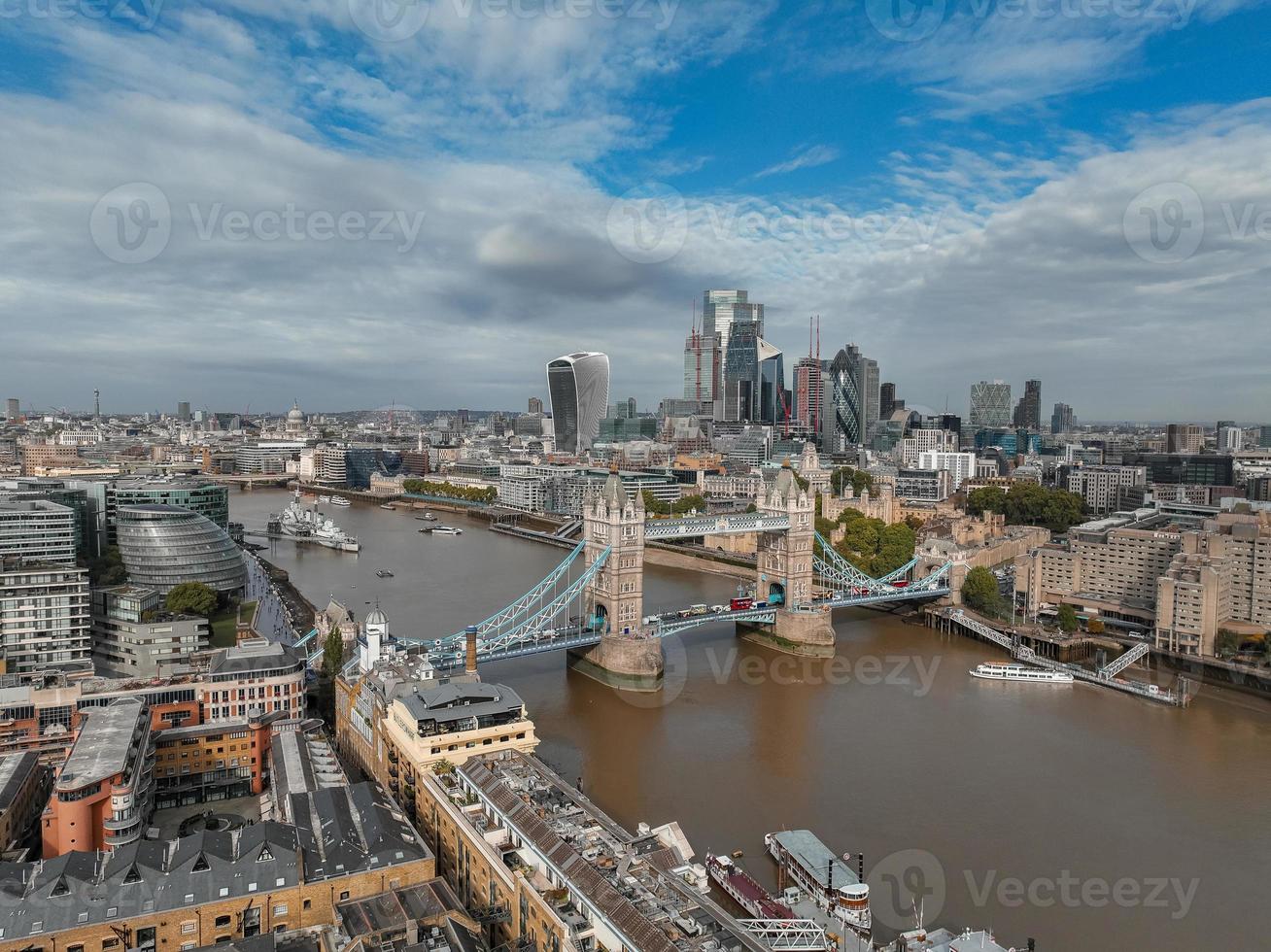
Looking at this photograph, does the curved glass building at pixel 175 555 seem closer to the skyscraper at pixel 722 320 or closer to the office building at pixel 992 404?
the skyscraper at pixel 722 320

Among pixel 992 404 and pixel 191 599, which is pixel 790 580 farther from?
pixel 992 404

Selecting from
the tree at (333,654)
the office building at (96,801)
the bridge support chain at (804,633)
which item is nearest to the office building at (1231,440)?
the bridge support chain at (804,633)

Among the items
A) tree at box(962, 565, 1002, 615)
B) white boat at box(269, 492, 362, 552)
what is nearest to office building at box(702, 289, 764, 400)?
white boat at box(269, 492, 362, 552)

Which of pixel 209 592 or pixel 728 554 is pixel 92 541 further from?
pixel 728 554

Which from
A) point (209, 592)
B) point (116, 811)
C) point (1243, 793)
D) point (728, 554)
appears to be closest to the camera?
point (116, 811)

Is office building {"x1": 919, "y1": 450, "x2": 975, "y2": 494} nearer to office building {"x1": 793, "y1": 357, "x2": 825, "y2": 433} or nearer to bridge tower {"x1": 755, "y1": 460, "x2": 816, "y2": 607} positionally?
office building {"x1": 793, "y1": 357, "x2": 825, "y2": 433}

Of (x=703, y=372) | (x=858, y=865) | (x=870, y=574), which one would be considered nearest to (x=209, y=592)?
(x=858, y=865)

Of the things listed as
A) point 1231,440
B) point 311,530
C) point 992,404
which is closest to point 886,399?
point 992,404
